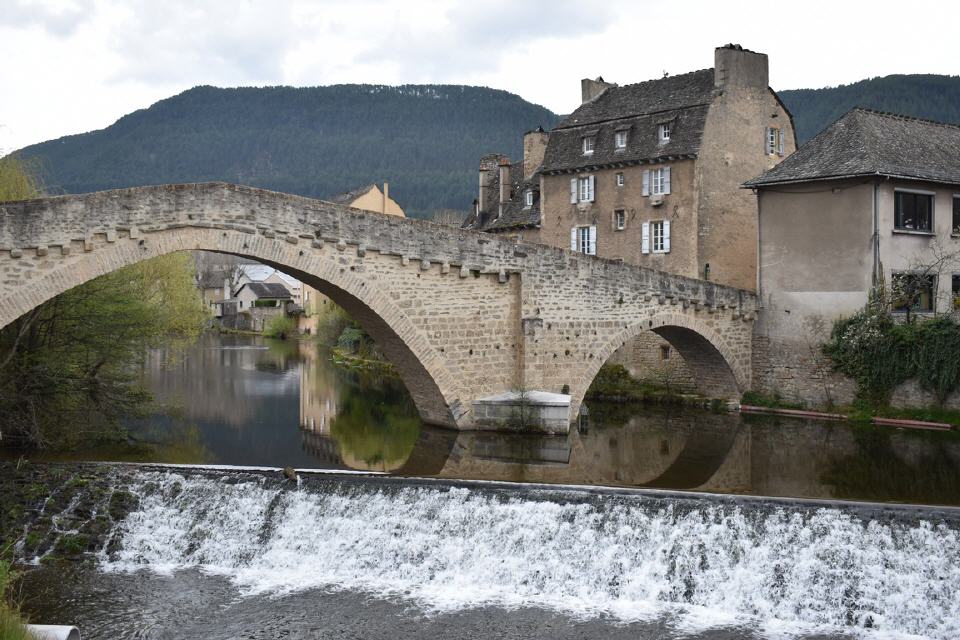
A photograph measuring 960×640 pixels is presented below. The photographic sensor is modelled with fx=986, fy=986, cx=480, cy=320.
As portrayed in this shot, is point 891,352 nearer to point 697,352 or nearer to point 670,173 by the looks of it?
point 697,352

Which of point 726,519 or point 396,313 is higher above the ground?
point 396,313

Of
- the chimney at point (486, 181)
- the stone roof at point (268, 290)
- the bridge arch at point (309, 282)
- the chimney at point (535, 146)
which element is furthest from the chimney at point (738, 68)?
the stone roof at point (268, 290)

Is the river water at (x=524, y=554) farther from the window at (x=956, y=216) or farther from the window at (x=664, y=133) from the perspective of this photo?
the window at (x=664, y=133)

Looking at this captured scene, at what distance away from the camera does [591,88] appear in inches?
1347

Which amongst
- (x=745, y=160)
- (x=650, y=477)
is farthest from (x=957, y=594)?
(x=745, y=160)

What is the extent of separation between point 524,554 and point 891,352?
12.6 m

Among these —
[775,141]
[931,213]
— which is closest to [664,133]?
[775,141]

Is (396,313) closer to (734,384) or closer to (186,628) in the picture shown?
(186,628)

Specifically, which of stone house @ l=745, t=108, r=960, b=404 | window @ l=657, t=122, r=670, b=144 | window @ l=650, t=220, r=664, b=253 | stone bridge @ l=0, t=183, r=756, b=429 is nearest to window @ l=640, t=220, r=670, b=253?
window @ l=650, t=220, r=664, b=253

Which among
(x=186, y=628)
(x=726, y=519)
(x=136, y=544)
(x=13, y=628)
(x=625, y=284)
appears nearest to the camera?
(x=13, y=628)

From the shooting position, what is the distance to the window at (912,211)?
2231 centimetres

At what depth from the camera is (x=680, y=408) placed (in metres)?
25.2

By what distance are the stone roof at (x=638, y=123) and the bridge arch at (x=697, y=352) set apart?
678 centimetres

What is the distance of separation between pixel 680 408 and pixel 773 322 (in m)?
3.19
